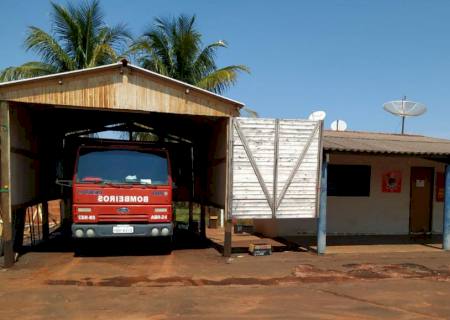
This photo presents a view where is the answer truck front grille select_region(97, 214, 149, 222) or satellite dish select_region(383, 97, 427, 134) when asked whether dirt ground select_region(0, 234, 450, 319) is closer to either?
truck front grille select_region(97, 214, 149, 222)

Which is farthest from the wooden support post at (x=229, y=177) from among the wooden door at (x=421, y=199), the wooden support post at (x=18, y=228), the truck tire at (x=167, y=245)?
the wooden door at (x=421, y=199)

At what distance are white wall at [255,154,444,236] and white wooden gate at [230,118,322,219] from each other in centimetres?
328

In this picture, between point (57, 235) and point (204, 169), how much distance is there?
17.1 feet

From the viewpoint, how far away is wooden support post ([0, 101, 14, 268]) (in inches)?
341

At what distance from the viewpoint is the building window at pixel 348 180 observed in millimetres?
13680

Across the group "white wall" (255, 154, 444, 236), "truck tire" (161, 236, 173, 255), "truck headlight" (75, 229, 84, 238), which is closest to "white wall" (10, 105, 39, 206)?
"truck headlight" (75, 229, 84, 238)

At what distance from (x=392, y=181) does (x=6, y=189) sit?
11160 mm

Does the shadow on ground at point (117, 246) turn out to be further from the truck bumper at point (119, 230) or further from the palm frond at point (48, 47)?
the palm frond at point (48, 47)

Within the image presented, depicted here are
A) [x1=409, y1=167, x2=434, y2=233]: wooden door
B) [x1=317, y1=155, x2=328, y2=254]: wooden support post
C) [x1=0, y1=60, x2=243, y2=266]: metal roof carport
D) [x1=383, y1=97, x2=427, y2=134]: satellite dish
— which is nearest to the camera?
[x1=0, y1=60, x2=243, y2=266]: metal roof carport

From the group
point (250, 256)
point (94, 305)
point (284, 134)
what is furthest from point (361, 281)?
point (94, 305)

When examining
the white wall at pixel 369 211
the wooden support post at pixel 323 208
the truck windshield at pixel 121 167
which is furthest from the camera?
the white wall at pixel 369 211

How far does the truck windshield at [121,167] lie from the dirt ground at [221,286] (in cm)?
177

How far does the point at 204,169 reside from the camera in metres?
13.2

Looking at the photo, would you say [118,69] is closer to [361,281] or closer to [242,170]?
[242,170]
